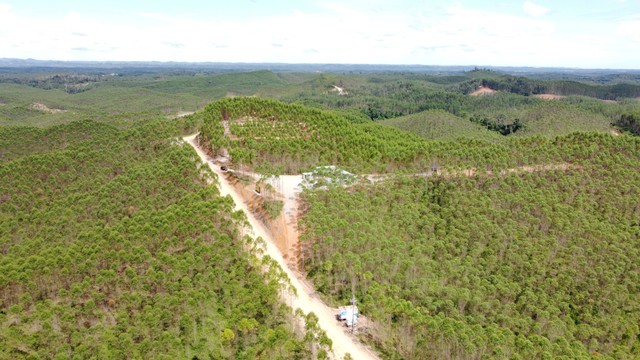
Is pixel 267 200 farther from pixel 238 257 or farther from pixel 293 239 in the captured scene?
pixel 238 257

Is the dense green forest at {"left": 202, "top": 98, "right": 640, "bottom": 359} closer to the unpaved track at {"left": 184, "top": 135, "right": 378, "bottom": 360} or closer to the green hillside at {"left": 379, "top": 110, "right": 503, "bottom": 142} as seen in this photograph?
the unpaved track at {"left": 184, "top": 135, "right": 378, "bottom": 360}

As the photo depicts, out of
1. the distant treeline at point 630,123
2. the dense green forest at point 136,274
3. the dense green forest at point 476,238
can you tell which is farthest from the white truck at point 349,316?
the distant treeline at point 630,123

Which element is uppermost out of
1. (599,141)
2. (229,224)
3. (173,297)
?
(599,141)

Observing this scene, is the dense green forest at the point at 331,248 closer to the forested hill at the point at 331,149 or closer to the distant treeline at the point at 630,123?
the forested hill at the point at 331,149

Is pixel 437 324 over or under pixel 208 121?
under

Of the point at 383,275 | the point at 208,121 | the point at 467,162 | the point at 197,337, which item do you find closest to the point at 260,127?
the point at 208,121

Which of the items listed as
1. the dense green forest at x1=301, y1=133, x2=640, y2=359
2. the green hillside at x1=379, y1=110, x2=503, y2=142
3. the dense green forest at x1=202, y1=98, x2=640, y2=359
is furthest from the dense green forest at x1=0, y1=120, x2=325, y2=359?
the green hillside at x1=379, y1=110, x2=503, y2=142

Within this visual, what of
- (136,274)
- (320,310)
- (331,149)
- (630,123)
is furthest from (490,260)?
(630,123)
